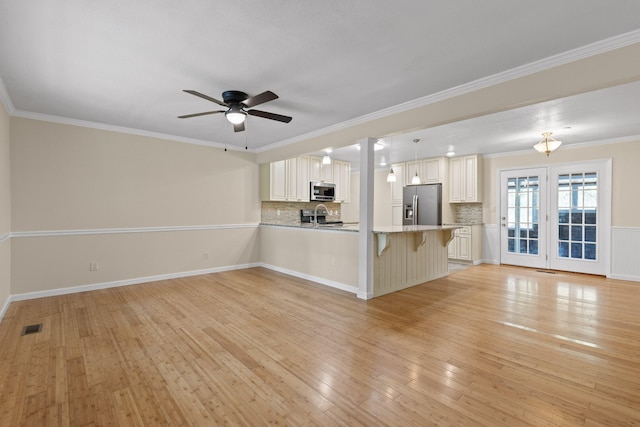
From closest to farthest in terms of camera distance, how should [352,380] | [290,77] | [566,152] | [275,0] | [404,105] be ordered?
[275,0], [352,380], [290,77], [404,105], [566,152]

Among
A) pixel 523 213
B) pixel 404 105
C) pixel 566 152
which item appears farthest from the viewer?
pixel 523 213

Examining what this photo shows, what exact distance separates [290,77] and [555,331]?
369cm

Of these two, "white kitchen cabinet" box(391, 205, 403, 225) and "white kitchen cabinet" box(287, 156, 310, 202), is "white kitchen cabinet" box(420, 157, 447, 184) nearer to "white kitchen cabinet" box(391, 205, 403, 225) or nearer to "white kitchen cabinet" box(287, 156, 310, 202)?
"white kitchen cabinet" box(391, 205, 403, 225)

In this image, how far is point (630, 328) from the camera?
3.14m

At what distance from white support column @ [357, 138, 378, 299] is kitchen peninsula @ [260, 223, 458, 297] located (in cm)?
11

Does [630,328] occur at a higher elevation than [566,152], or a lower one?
lower

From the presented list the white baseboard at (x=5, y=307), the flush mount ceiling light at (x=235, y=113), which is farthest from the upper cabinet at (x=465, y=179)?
the white baseboard at (x=5, y=307)

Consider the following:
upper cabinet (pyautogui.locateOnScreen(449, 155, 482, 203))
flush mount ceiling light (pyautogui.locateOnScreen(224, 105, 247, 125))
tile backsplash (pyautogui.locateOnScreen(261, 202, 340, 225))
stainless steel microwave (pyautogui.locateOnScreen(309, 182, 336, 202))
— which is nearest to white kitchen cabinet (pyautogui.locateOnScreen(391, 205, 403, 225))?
upper cabinet (pyautogui.locateOnScreen(449, 155, 482, 203))

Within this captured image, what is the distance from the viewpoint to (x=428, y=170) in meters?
7.24

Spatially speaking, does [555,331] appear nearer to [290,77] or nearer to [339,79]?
[339,79]

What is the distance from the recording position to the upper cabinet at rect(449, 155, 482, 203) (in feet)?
22.3

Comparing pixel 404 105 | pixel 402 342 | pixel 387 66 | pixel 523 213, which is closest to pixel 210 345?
pixel 402 342

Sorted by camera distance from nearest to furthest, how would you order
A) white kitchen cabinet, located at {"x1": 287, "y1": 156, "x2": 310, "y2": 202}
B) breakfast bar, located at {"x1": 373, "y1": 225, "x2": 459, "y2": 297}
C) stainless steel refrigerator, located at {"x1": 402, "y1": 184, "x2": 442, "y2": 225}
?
breakfast bar, located at {"x1": 373, "y1": 225, "x2": 459, "y2": 297} → white kitchen cabinet, located at {"x1": 287, "y1": 156, "x2": 310, "y2": 202} → stainless steel refrigerator, located at {"x1": 402, "y1": 184, "x2": 442, "y2": 225}

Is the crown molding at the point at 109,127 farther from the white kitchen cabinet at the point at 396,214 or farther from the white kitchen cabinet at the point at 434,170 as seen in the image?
the white kitchen cabinet at the point at 434,170
